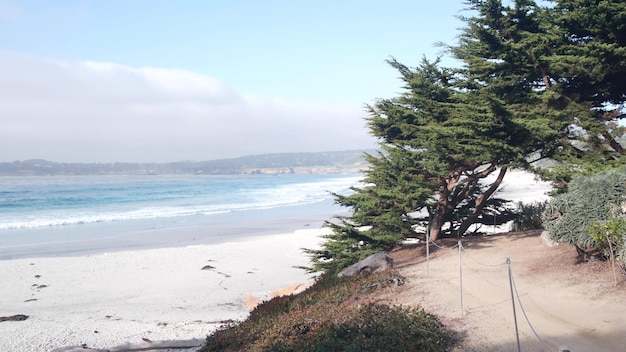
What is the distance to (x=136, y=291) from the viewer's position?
15.5 meters

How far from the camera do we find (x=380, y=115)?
1501 cm

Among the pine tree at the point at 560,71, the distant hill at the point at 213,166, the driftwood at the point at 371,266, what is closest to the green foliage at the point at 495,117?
the pine tree at the point at 560,71

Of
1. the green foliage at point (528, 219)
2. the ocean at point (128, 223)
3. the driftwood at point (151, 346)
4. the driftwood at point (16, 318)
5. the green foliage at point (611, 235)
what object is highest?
the green foliage at point (611, 235)

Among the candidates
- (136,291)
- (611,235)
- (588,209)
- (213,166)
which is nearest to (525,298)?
(611,235)

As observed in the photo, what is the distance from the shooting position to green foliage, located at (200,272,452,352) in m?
6.38

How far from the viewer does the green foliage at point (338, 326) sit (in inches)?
251

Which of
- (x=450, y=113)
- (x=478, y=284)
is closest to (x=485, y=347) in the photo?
(x=478, y=284)

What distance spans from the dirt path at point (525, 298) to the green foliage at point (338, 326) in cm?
46

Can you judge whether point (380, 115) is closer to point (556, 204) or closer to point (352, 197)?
point (352, 197)

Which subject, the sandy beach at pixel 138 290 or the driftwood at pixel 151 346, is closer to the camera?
the driftwood at pixel 151 346

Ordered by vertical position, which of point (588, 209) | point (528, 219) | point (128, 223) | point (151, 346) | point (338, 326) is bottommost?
point (128, 223)

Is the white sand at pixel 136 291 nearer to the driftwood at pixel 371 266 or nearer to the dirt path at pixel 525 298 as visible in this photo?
the driftwood at pixel 371 266

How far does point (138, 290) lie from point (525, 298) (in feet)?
37.6

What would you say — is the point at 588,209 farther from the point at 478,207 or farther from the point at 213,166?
the point at 213,166
